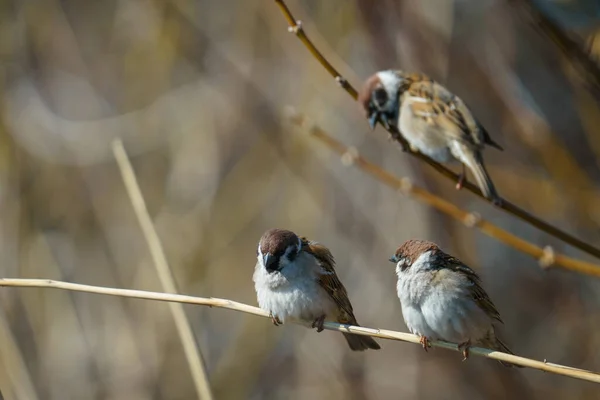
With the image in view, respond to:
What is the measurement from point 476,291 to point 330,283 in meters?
0.68

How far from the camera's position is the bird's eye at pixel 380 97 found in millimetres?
3902

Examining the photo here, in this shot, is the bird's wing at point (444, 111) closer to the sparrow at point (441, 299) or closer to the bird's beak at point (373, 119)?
the bird's beak at point (373, 119)

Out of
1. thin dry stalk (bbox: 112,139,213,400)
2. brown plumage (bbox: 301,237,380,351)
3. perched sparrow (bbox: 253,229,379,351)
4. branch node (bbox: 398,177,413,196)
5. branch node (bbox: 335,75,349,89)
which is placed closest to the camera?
thin dry stalk (bbox: 112,139,213,400)

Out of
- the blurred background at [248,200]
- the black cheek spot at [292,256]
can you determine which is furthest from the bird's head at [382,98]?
the black cheek spot at [292,256]

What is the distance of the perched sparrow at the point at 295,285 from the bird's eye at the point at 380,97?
983 millimetres

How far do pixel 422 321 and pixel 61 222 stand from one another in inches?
165

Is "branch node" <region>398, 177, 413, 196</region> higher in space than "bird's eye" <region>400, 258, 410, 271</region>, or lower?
higher

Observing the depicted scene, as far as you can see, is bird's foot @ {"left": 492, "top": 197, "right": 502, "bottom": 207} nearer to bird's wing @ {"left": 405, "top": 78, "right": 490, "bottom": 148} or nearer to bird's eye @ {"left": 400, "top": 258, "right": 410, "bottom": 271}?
bird's eye @ {"left": 400, "top": 258, "right": 410, "bottom": 271}

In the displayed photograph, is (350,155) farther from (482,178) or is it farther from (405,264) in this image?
(482,178)

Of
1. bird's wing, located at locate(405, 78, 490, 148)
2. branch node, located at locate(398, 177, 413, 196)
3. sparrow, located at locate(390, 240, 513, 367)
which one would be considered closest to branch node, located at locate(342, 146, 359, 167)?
branch node, located at locate(398, 177, 413, 196)

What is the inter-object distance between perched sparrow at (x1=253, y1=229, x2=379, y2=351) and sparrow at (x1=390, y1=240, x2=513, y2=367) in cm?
35

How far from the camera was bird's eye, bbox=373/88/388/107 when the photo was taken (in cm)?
390

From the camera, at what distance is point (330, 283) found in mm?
3340

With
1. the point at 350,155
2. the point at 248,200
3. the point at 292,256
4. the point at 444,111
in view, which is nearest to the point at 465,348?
Result: the point at 350,155
